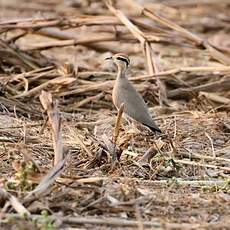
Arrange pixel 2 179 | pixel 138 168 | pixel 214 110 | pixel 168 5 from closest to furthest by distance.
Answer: pixel 2 179 → pixel 138 168 → pixel 214 110 → pixel 168 5

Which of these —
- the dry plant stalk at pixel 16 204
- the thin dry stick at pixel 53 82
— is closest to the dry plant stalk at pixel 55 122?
the dry plant stalk at pixel 16 204

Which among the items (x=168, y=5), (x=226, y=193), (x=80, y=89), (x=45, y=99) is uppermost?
(x=168, y=5)

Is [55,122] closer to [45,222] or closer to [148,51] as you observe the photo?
[45,222]

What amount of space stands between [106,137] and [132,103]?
2.76ft

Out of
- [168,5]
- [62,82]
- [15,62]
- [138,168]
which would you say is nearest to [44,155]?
[138,168]

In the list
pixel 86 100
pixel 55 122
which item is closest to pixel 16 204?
pixel 55 122

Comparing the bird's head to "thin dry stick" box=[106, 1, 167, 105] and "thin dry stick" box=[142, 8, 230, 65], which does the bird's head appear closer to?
"thin dry stick" box=[106, 1, 167, 105]

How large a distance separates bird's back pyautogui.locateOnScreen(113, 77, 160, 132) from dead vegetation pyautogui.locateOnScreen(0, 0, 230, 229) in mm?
113

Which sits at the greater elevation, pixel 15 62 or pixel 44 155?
pixel 15 62

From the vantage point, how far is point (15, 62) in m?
8.39

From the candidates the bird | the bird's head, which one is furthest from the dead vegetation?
the bird's head

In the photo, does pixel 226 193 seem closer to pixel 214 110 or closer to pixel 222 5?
pixel 214 110

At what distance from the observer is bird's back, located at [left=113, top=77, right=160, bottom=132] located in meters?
6.16

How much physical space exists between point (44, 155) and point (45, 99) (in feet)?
2.87
